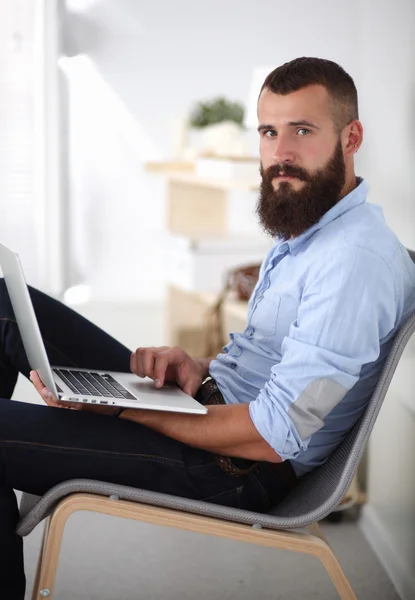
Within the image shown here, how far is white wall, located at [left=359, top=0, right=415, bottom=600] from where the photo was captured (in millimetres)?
2121

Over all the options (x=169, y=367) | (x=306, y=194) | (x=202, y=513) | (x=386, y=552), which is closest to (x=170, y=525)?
(x=202, y=513)

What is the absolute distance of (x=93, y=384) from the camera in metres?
1.68

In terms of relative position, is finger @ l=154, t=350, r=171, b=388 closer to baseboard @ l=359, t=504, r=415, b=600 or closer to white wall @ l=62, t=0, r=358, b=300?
baseboard @ l=359, t=504, r=415, b=600

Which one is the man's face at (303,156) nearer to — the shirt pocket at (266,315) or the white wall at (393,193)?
the shirt pocket at (266,315)

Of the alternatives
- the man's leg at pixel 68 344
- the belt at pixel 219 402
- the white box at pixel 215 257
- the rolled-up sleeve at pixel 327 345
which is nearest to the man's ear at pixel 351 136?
the rolled-up sleeve at pixel 327 345

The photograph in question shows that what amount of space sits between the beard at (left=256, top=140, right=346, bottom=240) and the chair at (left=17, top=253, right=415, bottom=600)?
0.29 metres

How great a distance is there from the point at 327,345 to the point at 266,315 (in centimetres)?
27

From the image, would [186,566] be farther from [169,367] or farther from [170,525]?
[170,525]

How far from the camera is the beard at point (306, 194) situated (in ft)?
5.55

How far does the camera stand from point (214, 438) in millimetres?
1570

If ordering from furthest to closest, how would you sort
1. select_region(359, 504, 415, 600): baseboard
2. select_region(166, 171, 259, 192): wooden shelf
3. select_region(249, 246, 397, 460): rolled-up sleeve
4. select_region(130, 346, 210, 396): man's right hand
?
select_region(166, 171, 259, 192): wooden shelf
select_region(359, 504, 415, 600): baseboard
select_region(130, 346, 210, 396): man's right hand
select_region(249, 246, 397, 460): rolled-up sleeve

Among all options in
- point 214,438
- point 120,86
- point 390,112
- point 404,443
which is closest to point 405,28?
point 390,112

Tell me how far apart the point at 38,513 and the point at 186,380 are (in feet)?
1.46

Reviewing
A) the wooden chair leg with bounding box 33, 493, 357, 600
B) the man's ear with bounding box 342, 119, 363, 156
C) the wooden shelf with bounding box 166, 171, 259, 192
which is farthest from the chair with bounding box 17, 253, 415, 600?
the wooden shelf with bounding box 166, 171, 259, 192
